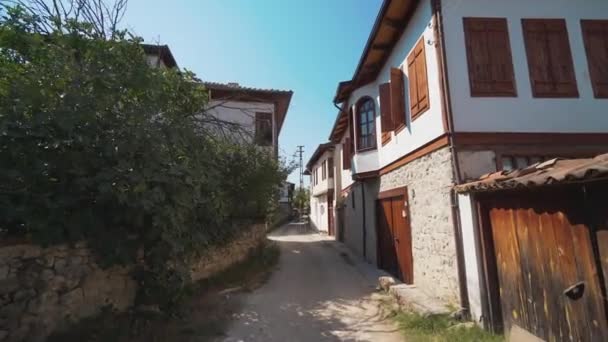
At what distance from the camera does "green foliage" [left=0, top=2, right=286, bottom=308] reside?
129 inches

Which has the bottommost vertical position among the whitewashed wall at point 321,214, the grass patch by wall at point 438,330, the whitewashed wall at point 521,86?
the grass patch by wall at point 438,330

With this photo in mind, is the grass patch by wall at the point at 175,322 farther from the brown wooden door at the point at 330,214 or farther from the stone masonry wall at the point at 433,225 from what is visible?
the brown wooden door at the point at 330,214

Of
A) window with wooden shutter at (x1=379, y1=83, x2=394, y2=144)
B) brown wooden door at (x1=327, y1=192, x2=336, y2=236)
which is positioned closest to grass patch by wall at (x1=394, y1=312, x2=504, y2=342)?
window with wooden shutter at (x1=379, y1=83, x2=394, y2=144)

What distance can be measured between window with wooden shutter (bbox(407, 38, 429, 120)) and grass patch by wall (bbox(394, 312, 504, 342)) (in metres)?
3.76

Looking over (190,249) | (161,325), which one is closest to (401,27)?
(190,249)

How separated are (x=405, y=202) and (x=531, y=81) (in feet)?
10.9

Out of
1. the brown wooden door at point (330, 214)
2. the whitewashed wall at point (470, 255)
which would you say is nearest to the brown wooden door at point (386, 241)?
the whitewashed wall at point (470, 255)

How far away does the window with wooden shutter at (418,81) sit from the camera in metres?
5.63

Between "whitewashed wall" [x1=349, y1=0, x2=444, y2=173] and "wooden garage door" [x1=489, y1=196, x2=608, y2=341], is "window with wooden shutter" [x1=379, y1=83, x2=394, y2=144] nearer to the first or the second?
"whitewashed wall" [x1=349, y1=0, x2=444, y2=173]

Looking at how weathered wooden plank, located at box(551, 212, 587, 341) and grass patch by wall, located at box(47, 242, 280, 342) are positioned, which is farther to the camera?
grass patch by wall, located at box(47, 242, 280, 342)

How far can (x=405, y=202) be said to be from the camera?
673cm

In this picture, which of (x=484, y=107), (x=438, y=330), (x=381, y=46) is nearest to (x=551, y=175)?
(x=484, y=107)

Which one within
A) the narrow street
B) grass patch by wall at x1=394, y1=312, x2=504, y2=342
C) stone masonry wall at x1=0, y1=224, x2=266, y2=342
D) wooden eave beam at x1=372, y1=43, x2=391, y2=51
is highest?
wooden eave beam at x1=372, y1=43, x2=391, y2=51

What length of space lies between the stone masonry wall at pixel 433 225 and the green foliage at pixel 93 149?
4.12 meters
